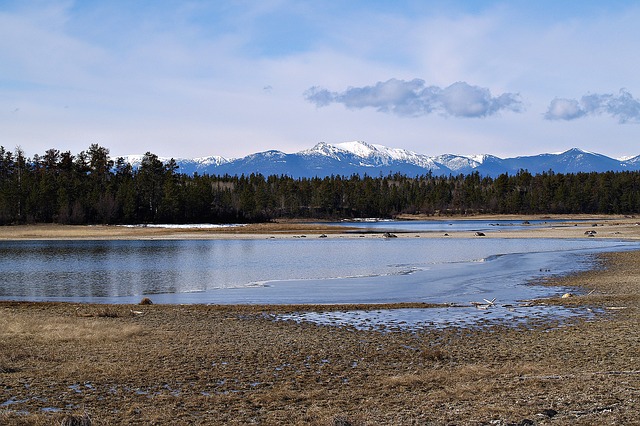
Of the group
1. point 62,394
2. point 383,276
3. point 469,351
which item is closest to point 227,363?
point 62,394

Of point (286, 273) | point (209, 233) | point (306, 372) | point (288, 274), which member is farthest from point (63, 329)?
point (209, 233)

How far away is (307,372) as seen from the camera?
14117 millimetres

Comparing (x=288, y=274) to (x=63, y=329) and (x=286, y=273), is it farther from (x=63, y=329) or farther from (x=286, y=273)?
(x=63, y=329)

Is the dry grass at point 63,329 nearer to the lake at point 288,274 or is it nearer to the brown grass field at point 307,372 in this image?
the brown grass field at point 307,372

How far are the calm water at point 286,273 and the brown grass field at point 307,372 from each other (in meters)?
8.78

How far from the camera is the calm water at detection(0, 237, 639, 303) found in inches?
1200

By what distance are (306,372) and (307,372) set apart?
0.02 m

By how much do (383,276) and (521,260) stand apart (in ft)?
55.2

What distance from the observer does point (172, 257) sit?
185ft

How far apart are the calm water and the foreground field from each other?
903cm

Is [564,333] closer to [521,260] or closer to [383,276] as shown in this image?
[383,276]

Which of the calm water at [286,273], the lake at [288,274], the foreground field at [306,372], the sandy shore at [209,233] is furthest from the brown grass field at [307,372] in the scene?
the sandy shore at [209,233]

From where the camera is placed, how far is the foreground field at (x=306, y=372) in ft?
34.4

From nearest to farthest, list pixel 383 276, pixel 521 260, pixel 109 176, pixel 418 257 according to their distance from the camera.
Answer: pixel 383 276 < pixel 521 260 < pixel 418 257 < pixel 109 176
